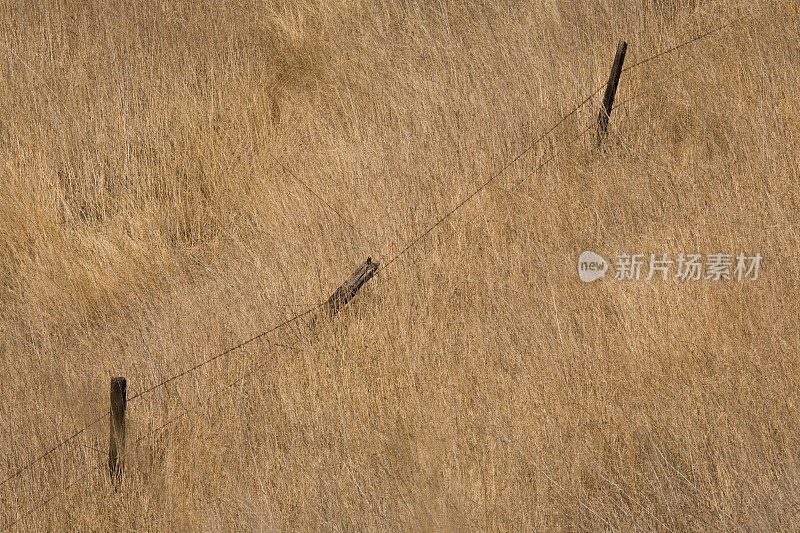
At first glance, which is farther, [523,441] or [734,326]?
[734,326]

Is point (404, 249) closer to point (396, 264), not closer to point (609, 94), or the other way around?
point (396, 264)

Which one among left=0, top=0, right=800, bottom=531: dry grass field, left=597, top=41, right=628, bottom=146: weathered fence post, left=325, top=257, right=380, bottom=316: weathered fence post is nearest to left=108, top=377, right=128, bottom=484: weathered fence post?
left=0, top=0, right=800, bottom=531: dry grass field

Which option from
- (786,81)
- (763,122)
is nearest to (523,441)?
(763,122)

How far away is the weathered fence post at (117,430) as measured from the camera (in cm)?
383

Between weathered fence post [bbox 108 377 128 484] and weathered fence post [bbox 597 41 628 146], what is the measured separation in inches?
153

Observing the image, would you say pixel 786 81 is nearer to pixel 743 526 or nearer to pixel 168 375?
pixel 743 526

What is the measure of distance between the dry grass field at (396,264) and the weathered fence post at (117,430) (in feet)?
0.30

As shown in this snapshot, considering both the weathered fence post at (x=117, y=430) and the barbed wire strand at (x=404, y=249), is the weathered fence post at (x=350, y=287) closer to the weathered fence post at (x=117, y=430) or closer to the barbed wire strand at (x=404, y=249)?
the barbed wire strand at (x=404, y=249)

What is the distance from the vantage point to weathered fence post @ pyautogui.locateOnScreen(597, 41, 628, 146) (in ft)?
20.1

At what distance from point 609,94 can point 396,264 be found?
7.44 ft

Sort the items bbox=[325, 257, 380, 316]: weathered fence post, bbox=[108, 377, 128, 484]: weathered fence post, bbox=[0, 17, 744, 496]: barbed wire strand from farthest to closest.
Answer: bbox=[325, 257, 380, 316]: weathered fence post → bbox=[0, 17, 744, 496]: barbed wire strand → bbox=[108, 377, 128, 484]: weathered fence post

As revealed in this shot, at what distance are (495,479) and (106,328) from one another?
8.82 feet

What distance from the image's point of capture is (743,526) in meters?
3.41

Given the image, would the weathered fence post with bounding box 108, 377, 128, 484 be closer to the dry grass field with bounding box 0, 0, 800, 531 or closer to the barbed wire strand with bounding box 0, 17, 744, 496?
the dry grass field with bounding box 0, 0, 800, 531
